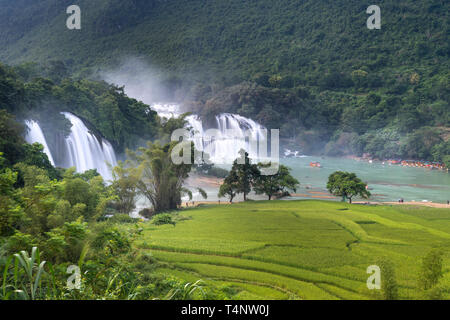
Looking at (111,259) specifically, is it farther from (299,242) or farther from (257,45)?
(257,45)

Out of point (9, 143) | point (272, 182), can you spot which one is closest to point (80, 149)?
point (9, 143)

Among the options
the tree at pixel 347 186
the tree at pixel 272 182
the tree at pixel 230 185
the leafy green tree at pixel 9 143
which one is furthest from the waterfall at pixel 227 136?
the leafy green tree at pixel 9 143

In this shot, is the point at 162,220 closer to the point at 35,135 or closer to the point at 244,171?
the point at 244,171

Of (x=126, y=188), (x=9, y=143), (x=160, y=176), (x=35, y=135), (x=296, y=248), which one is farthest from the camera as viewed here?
(x=35, y=135)

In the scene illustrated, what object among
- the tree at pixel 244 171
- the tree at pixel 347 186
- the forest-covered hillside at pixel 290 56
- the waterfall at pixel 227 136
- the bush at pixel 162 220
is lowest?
the bush at pixel 162 220

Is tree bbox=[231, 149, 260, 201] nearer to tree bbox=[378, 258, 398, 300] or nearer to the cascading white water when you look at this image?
the cascading white water

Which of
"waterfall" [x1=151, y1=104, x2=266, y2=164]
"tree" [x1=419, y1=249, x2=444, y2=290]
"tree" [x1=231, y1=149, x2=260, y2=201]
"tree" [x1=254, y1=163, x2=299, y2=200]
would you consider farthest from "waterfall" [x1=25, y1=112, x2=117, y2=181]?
"waterfall" [x1=151, y1=104, x2=266, y2=164]

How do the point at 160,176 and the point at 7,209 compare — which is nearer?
the point at 7,209

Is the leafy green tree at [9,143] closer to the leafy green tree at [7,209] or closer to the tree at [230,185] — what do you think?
the leafy green tree at [7,209]
